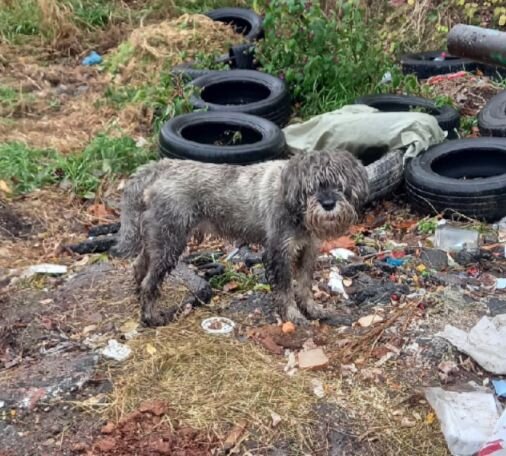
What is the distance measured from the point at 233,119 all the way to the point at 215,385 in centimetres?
371

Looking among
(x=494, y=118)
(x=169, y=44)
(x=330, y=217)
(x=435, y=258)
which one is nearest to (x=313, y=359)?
(x=330, y=217)

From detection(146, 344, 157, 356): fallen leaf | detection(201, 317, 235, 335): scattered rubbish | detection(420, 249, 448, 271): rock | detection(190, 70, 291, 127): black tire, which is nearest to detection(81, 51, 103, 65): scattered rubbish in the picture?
detection(190, 70, 291, 127): black tire

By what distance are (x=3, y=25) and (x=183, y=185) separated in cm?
771

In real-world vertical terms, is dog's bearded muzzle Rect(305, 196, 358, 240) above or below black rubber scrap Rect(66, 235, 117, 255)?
above

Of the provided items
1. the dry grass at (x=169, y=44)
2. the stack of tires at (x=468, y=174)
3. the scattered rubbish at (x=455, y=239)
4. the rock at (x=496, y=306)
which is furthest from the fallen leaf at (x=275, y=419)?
the dry grass at (x=169, y=44)

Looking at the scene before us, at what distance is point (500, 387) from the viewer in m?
4.80

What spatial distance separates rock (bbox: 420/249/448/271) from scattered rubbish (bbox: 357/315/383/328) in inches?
37.6

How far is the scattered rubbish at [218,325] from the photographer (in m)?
5.45

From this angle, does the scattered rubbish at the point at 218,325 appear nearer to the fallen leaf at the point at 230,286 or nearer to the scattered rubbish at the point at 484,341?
the fallen leaf at the point at 230,286

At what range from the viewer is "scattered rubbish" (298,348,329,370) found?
502 centimetres

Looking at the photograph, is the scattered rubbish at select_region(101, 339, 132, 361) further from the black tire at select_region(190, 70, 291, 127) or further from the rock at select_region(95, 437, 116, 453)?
the black tire at select_region(190, 70, 291, 127)

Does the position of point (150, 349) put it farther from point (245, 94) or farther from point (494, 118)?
point (245, 94)

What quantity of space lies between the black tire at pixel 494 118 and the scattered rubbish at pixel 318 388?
4.03 metres

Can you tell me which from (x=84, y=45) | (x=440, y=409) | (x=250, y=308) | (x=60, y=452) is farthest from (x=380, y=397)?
(x=84, y=45)
